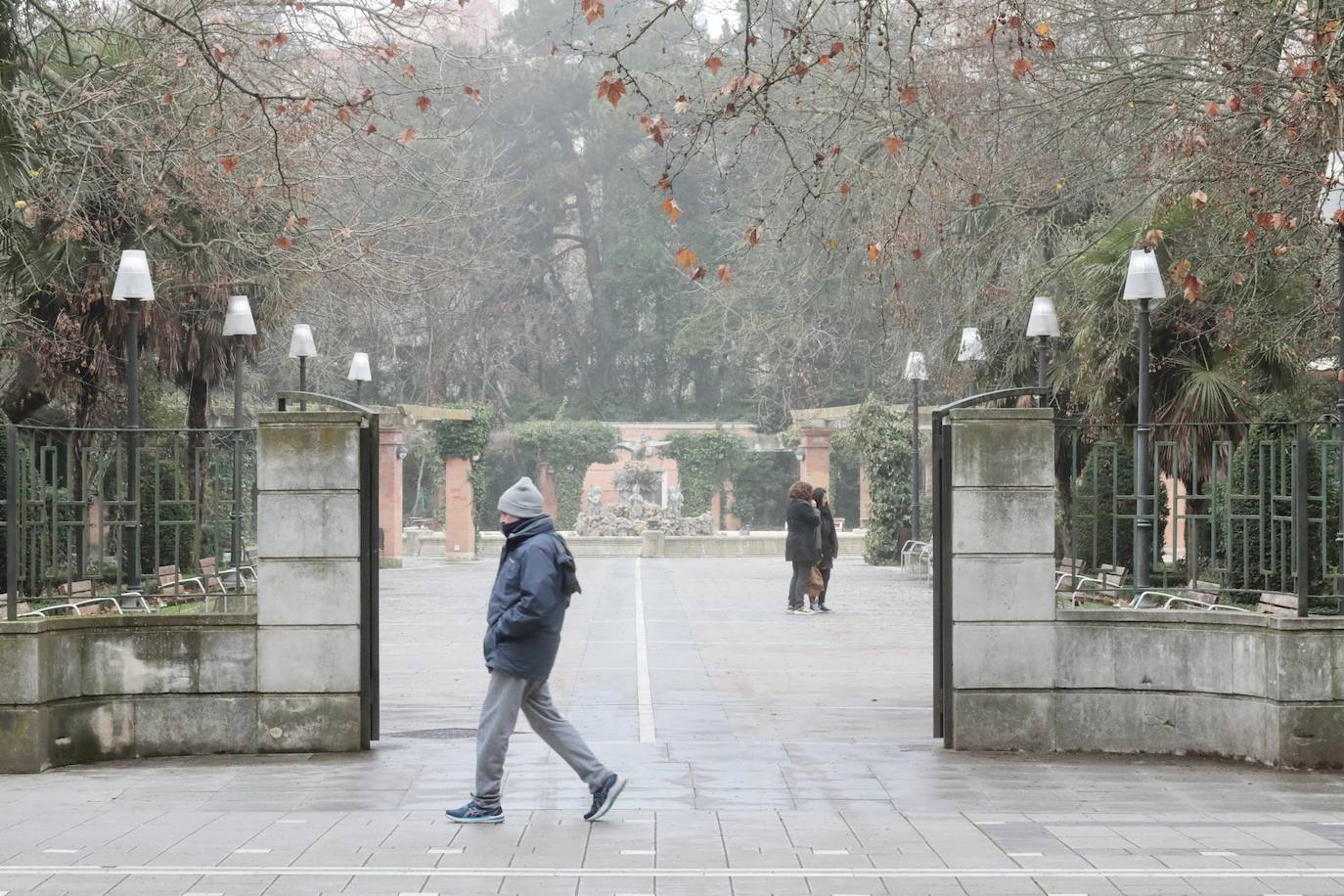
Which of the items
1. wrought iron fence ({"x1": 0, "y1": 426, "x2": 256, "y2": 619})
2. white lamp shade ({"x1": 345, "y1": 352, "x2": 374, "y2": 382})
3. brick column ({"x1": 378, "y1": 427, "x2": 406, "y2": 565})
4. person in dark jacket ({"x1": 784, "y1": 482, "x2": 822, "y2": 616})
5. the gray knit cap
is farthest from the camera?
brick column ({"x1": 378, "y1": 427, "x2": 406, "y2": 565})

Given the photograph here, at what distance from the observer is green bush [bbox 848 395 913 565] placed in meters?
33.2

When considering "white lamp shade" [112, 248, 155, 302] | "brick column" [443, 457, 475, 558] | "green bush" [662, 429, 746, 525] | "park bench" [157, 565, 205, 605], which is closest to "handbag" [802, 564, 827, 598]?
"white lamp shade" [112, 248, 155, 302]

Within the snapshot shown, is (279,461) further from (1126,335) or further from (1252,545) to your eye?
(1126,335)

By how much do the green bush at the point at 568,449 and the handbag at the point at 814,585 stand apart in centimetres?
3426

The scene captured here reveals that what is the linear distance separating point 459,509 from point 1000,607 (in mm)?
31809

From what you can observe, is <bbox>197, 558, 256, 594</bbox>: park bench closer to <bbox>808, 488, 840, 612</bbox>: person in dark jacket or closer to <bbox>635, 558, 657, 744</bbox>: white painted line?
<bbox>635, 558, 657, 744</bbox>: white painted line

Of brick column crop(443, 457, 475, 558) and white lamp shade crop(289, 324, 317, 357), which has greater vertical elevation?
white lamp shade crop(289, 324, 317, 357)

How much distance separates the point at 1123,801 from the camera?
28.0 ft

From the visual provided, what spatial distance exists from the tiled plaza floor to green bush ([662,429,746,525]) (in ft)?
138

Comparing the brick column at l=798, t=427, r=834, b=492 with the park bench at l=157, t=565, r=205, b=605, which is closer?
the park bench at l=157, t=565, r=205, b=605

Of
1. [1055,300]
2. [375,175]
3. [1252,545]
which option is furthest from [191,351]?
[1252,545]

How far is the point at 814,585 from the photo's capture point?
21453 mm

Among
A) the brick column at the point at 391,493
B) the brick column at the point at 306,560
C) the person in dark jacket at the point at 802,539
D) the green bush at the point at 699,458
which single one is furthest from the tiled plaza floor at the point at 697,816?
the green bush at the point at 699,458

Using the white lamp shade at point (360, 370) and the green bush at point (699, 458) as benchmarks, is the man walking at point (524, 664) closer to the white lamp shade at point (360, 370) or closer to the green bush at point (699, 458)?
the white lamp shade at point (360, 370)
